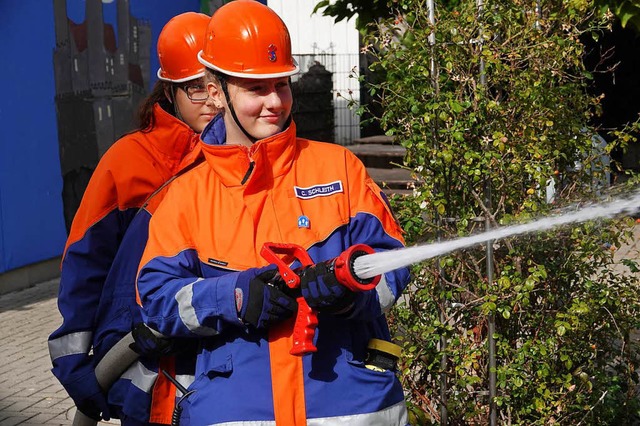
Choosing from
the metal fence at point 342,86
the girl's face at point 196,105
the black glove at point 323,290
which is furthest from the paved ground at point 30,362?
the metal fence at point 342,86

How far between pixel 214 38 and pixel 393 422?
1204 millimetres

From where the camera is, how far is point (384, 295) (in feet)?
9.22

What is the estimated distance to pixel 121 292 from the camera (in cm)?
349

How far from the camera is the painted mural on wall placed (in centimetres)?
1070

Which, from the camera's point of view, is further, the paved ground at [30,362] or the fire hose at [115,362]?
the paved ground at [30,362]

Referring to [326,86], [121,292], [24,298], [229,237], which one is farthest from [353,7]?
[326,86]

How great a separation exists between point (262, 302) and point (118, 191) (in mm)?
1243

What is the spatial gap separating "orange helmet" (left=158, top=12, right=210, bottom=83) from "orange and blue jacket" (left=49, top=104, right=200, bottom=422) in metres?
0.18

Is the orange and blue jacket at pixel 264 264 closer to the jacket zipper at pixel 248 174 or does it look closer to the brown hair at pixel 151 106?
the jacket zipper at pixel 248 174

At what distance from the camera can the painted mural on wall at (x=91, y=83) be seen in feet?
35.1

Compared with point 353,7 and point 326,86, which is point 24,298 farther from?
point 326,86

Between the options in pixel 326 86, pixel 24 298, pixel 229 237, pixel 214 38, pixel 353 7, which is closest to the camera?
pixel 229 237

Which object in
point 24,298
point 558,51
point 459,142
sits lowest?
point 24,298

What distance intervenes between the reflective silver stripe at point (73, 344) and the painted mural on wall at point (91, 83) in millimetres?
7269
